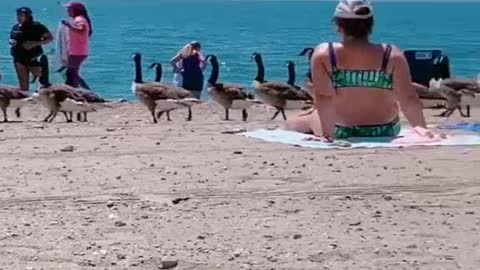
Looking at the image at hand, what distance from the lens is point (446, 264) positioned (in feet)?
22.1

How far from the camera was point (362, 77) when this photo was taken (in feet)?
34.2

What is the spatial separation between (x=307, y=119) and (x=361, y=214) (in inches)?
135

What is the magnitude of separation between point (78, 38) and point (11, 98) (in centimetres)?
236

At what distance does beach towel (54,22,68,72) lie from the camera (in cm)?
1903

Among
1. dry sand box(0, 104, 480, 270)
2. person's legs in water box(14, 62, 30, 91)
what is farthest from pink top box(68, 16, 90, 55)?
dry sand box(0, 104, 480, 270)

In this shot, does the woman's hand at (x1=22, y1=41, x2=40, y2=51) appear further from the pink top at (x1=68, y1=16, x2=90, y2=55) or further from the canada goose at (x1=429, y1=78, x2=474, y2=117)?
the canada goose at (x1=429, y1=78, x2=474, y2=117)

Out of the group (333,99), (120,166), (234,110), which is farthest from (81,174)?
(234,110)

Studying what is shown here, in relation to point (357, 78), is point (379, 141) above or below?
below

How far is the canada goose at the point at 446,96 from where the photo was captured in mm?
17859

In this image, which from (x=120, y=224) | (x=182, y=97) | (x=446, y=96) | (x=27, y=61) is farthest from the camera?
(x=27, y=61)

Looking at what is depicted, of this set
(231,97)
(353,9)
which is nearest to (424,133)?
(353,9)

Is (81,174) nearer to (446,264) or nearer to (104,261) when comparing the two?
(104,261)

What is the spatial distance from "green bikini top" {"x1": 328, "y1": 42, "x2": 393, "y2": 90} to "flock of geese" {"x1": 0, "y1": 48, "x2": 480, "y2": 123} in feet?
19.1

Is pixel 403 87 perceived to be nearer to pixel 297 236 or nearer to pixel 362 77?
pixel 362 77
